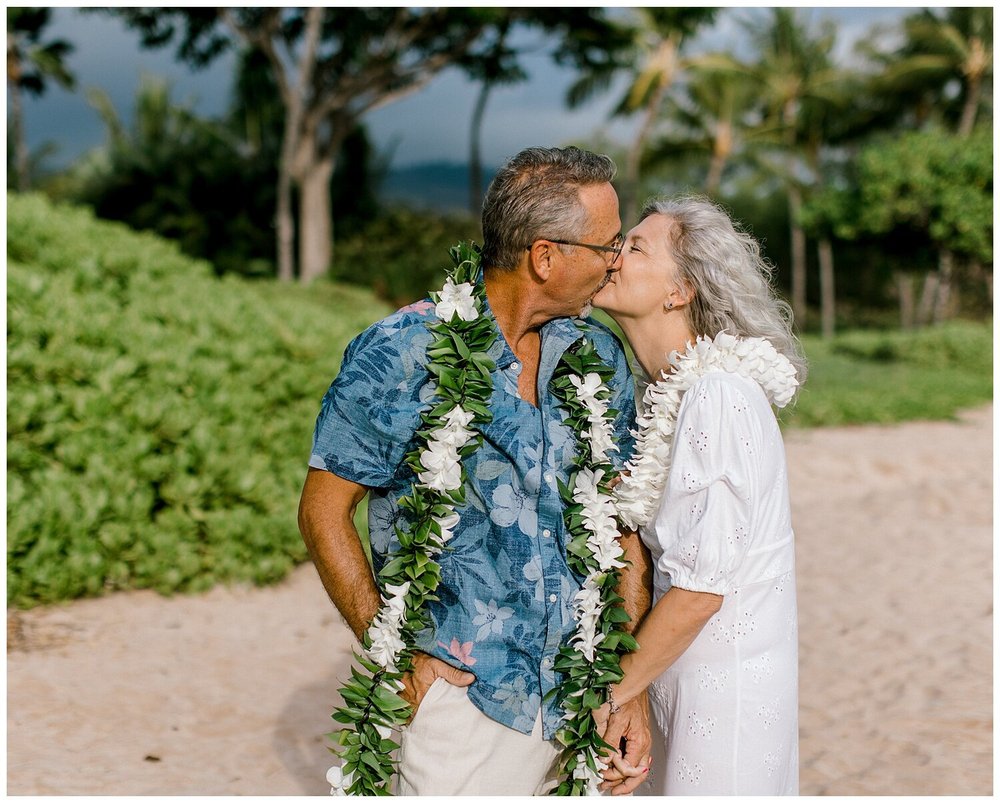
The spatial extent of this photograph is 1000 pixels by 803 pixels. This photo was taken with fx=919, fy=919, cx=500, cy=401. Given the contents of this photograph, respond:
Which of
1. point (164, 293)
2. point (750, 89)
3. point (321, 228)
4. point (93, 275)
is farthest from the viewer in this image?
point (750, 89)

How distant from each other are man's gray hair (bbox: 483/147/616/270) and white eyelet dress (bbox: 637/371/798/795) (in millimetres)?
512

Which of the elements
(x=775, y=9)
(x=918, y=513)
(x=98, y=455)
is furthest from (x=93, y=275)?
(x=775, y=9)

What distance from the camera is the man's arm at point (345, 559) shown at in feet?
7.14

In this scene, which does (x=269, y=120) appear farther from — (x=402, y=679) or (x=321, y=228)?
(x=402, y=679)

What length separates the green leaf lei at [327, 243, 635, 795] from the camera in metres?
2.16

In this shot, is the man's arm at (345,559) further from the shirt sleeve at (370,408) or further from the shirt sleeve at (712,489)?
the shirt sleeve at (712,489)

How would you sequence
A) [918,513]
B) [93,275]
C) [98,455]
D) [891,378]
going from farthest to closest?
[891,378] → [918,513] → [93,275] → [98,455]

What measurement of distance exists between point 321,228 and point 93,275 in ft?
56.5

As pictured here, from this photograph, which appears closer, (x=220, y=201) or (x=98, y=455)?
(x=98, y=455)

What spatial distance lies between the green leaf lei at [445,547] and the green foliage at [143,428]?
3.37 m

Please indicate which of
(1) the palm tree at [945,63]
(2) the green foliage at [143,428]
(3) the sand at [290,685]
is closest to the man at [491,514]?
(3) the sand at [290,685]

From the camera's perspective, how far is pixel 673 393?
7.69ft

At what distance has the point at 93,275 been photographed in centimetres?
623

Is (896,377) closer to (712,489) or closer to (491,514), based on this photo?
(712,489)
